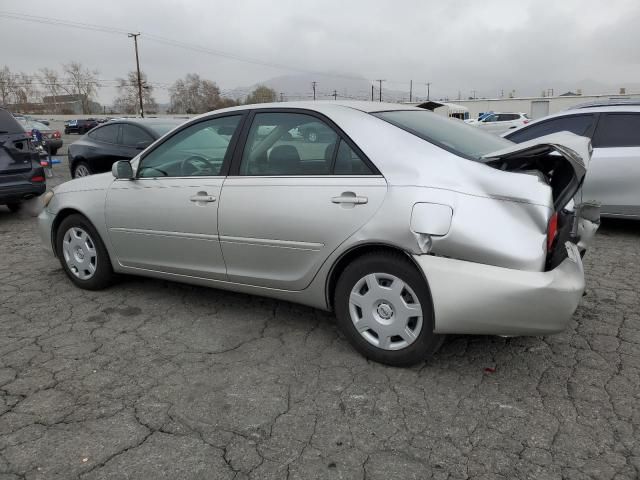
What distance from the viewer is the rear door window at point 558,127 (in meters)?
6.17

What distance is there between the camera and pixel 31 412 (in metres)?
2.66

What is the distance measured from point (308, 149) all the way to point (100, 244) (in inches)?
82.8

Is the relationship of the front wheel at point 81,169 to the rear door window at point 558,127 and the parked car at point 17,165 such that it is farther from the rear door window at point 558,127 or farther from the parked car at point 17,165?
the rear door window at point 558,127

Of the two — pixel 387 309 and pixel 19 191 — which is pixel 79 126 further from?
pixel 387 309

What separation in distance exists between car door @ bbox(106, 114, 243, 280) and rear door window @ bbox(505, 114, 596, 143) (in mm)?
4432

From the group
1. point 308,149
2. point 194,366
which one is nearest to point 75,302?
point 194,366

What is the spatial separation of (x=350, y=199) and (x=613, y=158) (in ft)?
14.4

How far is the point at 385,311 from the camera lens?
9.69 feet

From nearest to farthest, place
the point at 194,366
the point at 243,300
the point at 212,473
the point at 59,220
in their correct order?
the point at 212,473 → the point at 194,366 → the point at 243,300 → the point at 59,220

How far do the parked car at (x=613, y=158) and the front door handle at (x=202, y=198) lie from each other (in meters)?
4.38

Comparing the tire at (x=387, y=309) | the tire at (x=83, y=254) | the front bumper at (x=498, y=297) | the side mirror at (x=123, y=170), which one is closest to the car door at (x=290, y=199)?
the tire at (x=387, y=309)

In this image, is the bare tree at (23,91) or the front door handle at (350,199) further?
the bare tree at (23,91)

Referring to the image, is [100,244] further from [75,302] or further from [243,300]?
[243,300]

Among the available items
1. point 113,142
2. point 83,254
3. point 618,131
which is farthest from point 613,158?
point 113,142
